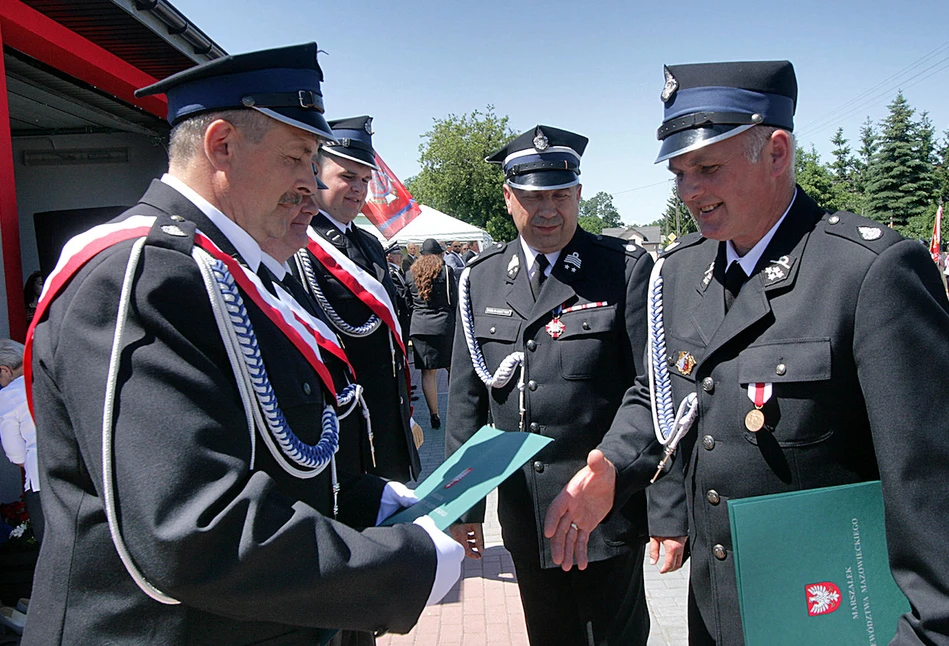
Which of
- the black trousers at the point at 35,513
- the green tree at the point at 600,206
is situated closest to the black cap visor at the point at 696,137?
the black trousers at the point at 35,513

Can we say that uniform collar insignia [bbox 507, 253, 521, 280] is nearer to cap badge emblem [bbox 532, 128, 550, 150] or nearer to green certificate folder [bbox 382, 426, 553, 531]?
cap badge emblem [bbox 532, 128, 550, 150]

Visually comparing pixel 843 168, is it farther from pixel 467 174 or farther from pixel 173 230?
pixel 173 230

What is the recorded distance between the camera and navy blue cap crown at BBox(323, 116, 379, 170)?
11.1 feet

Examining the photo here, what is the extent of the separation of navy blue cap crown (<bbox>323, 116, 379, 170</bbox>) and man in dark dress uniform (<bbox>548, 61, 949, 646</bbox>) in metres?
1.91

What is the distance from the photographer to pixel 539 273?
2.73 meters

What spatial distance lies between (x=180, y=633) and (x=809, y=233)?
1.71m

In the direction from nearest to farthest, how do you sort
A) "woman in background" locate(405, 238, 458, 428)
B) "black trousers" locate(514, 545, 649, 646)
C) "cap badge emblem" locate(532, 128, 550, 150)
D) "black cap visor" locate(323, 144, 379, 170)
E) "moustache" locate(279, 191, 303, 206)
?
"moustache" locate(279, 191, 303, 206), "black trousers" locate(514, 545, 649, 646), "cap badge emblem" locate(532, 128, 550, 150), "black cap visor" locate(323, 144, 379, 170), "woman in background" locate(405, 238, 458, 428)

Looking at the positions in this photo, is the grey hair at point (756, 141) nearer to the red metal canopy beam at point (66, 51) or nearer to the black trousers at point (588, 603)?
the black trousers at point (588, 603)

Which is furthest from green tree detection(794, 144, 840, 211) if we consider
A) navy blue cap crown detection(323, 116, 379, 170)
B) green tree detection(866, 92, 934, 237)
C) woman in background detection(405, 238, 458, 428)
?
navy blue cap crown detection(323, 116, 379, 170)

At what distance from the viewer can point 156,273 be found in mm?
1162

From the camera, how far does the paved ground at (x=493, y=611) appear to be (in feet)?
11.3

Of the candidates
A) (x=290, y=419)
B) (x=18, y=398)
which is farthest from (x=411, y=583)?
(x=18, y=398)

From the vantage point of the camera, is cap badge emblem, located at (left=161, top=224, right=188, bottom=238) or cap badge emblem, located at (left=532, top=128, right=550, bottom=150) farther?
cap badge emblem, located at (left=532, top=128, right=550, bottom=150)

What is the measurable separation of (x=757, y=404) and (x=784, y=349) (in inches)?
5.9
